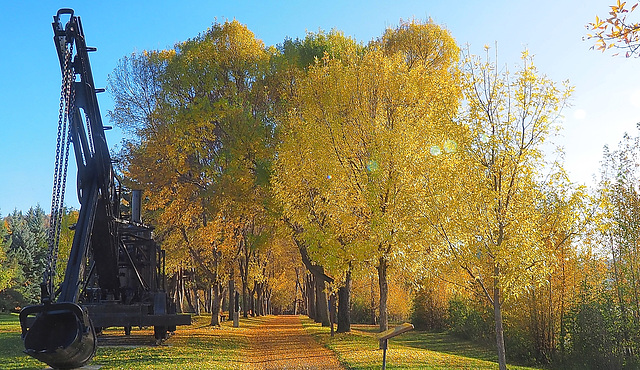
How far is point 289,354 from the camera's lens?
55.2ft

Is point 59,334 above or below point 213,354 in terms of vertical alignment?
above

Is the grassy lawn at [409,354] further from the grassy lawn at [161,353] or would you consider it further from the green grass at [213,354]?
the grassy lawn at [161,353]

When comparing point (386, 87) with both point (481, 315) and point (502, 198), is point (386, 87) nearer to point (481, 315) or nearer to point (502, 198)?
point (502, 198)

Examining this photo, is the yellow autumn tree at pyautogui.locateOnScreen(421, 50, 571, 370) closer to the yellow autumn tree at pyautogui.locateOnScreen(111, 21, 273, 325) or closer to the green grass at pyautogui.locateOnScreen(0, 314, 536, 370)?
the green grass at pyautogui.locateOnScreen(0, 314, 536, 370)

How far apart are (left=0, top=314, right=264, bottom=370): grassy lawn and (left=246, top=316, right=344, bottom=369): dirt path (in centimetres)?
48

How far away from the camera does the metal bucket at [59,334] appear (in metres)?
6.54

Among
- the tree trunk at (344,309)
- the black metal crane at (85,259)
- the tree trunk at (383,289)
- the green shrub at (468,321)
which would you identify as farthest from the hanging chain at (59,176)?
the green shrub at (468,321)

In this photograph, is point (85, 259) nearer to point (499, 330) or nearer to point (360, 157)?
point (499, 330)

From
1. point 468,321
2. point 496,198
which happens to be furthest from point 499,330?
point 468,321

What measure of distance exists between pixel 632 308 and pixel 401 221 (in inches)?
A: 283

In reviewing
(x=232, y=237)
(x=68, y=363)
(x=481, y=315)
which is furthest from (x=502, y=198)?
(x=232, y=237)

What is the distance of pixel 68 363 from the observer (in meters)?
6.76

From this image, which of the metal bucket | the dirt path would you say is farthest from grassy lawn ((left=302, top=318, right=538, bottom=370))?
the metal bucket

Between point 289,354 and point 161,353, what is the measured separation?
3.85 meters
